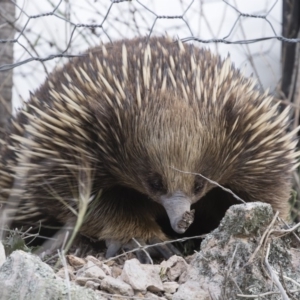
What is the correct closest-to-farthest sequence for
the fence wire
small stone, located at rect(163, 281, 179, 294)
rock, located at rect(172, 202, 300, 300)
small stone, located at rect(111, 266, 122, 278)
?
rock, located at rect(172, 202, 300, 300) < small stone, located at rect(163, 281, 179, 294) < small stone, located at rect(111, 266, 122, 278) < the fence wire

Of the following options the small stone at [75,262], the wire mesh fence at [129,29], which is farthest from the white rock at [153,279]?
the wire mesh fence at [129,29]

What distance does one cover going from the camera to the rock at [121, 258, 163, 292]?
241 centimetres

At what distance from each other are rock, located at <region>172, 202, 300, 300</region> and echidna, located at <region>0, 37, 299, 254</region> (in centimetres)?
50

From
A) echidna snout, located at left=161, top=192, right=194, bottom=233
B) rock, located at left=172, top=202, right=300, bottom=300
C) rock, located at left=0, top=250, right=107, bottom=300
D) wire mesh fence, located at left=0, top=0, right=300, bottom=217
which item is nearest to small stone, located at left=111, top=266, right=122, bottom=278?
echidna snout, located at left=161, top=192, right=194, bottom=233

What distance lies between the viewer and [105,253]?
11.6 ft

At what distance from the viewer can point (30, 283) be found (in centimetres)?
206

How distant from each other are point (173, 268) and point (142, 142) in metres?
0.54

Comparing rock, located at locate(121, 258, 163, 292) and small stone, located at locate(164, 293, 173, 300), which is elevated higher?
A: rock, located at locate(121, 258, 163, 292)

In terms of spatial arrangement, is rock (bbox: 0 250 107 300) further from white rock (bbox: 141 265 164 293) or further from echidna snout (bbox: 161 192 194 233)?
echidna snout (bbox: 161 192 194 233)

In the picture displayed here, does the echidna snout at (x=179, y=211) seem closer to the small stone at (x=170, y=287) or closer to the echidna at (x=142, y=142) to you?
the echidna at (x=142, y=142)

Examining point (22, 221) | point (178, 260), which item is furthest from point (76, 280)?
point (22, 221)

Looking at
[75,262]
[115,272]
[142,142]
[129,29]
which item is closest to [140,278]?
[115,272]

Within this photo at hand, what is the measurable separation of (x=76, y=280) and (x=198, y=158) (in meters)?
0.76

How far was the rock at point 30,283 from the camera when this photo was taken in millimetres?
2041
